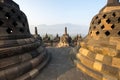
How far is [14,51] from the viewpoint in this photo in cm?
575

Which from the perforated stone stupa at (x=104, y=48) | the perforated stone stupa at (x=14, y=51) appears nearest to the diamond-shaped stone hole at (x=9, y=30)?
the perforated stone stupa at (x=14, y=51)

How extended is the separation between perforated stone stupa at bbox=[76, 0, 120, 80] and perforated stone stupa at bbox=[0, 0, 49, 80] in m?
2.79

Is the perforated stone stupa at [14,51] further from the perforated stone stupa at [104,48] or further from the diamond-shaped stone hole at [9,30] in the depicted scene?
the perforated stone stupa at [104,48]

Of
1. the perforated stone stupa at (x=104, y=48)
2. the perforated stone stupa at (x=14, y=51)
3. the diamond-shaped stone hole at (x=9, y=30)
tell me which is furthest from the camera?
the diamond-shaped stone hole at (x=9, y=30)

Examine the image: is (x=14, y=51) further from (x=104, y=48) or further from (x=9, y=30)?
(x=104, y=48)

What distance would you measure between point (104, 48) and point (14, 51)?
4.39 meters

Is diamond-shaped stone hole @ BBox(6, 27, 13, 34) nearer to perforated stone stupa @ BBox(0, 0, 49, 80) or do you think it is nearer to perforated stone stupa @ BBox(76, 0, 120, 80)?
perforated stone stupa @ BBox(0, 0, 49, 80)

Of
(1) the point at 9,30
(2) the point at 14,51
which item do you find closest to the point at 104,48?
(2) the point at 14,51

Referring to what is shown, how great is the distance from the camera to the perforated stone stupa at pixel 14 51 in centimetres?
525

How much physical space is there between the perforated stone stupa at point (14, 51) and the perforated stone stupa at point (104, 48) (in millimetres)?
2791

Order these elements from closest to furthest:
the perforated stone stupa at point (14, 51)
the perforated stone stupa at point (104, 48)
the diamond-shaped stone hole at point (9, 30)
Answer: the perforated stone stupa at point (14, 51) → the perforated stone stupa at point (104, 48) → the diamond-shaped stone hole at point (9, 30)

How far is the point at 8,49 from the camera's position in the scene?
5484 mm

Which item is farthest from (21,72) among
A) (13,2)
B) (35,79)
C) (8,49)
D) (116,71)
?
(13,2)

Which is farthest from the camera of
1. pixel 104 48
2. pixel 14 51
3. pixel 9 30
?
pixel 9 30
